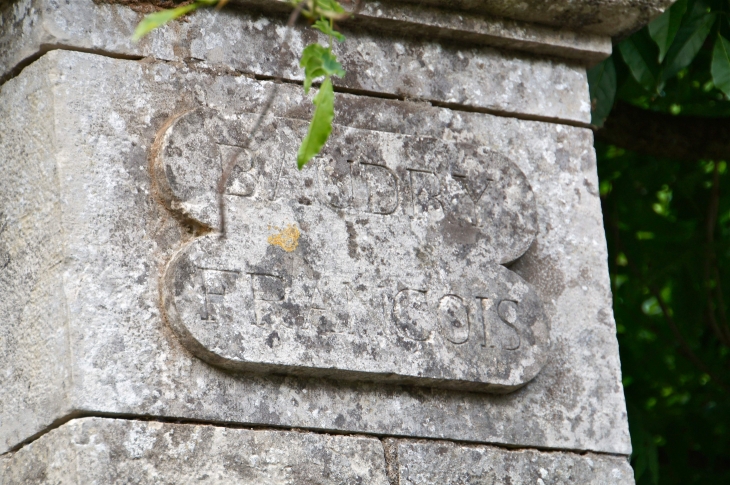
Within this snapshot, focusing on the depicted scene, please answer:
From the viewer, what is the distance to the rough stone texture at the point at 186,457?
1.75m

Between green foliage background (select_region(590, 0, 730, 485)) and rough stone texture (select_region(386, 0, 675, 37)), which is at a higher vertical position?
rough stone texture (select_region(386, 0, 675, 37))

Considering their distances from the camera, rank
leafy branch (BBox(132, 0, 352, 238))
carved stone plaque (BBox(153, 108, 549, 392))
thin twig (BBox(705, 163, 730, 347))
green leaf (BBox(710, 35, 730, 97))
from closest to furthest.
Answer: leafy branch (BBox(132, 0, 352, 238)) → carved stone plaque (BBox(153, 108, 549, 392)) → green leaf (BBox(710, 35, 730, 97)) → thin twig (BBox(705, 163, 730, 347))

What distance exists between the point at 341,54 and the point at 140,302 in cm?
73

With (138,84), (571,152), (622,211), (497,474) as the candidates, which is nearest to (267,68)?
(138,84)

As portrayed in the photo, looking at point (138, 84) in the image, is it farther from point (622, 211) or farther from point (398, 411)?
point (622, 211)

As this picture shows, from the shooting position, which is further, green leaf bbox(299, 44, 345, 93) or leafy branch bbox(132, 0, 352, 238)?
green leaf bbox(299, 44, 345, 93)

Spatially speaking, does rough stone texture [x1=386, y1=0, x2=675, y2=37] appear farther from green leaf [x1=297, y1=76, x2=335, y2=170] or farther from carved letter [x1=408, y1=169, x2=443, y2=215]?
green leaf [x1=297, y1=76, x2=335, y2=170]

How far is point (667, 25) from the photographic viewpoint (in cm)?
256

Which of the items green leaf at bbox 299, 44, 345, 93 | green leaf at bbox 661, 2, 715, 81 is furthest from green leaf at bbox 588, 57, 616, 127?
green leaf at bbox 299, 44, 345, 93

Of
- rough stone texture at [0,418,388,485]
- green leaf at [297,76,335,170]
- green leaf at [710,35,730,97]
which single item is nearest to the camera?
green leaf at [297,76,335,170]

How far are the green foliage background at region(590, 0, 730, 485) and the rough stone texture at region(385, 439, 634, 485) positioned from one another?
5.60ft

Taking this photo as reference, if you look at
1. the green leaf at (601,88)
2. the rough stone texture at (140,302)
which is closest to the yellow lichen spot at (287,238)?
the rough stone texture at (140,302)

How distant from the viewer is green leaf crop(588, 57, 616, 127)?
9.07 feet

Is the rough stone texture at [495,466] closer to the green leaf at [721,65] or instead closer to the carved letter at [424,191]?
the carved letter at [424,191]
